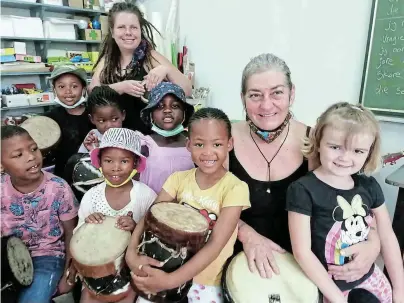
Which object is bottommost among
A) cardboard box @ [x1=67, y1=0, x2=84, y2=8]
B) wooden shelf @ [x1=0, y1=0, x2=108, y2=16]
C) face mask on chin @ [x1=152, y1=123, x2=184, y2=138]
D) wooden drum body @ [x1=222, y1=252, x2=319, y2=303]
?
wooden drum body @ [x1=222, y1=252, x2=319, y2=303]

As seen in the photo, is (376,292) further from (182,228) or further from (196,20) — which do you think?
(196,20)

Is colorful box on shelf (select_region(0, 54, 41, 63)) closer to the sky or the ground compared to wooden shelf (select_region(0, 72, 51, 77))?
closer to the sky

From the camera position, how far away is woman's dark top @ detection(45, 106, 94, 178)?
2025 millimetres

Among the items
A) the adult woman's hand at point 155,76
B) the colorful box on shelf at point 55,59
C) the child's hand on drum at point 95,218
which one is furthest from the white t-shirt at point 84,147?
the colorful box on shelf at point 55,59

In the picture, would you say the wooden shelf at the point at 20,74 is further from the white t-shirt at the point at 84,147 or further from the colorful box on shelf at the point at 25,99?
the white t-shirt at the point at 84,147

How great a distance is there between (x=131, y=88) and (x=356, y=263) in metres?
1.56

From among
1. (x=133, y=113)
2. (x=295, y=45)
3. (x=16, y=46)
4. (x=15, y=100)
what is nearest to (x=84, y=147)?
(x=133, y=113)

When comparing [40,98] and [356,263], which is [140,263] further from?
[40,98]

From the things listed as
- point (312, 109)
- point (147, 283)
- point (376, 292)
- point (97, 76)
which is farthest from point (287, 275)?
point (312, 109)

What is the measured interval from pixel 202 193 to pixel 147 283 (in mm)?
422

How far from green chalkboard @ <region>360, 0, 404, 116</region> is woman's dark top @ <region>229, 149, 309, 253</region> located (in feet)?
4.90

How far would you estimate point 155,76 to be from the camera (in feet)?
6.95

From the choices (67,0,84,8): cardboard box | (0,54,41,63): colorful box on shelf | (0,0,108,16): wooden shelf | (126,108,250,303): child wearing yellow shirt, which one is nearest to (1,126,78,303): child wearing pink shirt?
(126,108,250,303): child wearing yellow shirt

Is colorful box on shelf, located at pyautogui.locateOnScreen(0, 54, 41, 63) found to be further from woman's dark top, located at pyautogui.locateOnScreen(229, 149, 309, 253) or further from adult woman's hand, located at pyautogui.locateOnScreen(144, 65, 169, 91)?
woman's dark top, located at pyautogui.locateOnScreen(229, 149, 309, 253)
